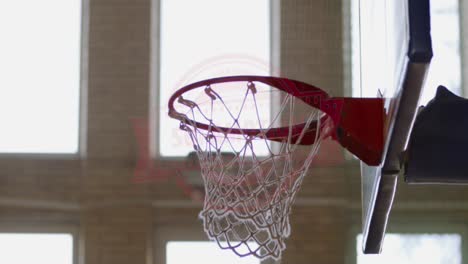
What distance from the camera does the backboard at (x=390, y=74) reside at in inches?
61.0

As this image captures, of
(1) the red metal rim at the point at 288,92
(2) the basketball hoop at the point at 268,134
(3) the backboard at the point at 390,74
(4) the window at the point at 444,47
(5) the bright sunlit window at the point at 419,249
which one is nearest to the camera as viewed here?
(3) the backboard at the point at 390,74

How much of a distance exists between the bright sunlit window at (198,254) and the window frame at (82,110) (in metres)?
0.73

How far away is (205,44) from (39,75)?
3.17 ft

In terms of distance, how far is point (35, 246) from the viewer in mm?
4566

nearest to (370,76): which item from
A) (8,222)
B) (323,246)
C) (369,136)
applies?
(369,136)

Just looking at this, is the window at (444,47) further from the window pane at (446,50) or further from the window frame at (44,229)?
the window frame at (44,229)

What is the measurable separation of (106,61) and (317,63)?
118 cm

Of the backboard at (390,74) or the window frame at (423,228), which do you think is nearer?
the backboard at (390,74)

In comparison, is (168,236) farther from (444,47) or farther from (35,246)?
(444,47)

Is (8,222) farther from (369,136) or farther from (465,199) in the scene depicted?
(369,136)

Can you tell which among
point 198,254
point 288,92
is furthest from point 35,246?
point 288,92

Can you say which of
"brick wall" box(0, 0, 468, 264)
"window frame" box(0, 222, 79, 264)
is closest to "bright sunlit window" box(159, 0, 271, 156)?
"brick wall" box(0, 0, 468, 264)

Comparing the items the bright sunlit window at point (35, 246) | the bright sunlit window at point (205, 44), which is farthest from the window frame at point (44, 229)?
the bright sunlit window at point (205, 44)

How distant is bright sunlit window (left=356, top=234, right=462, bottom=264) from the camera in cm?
447
